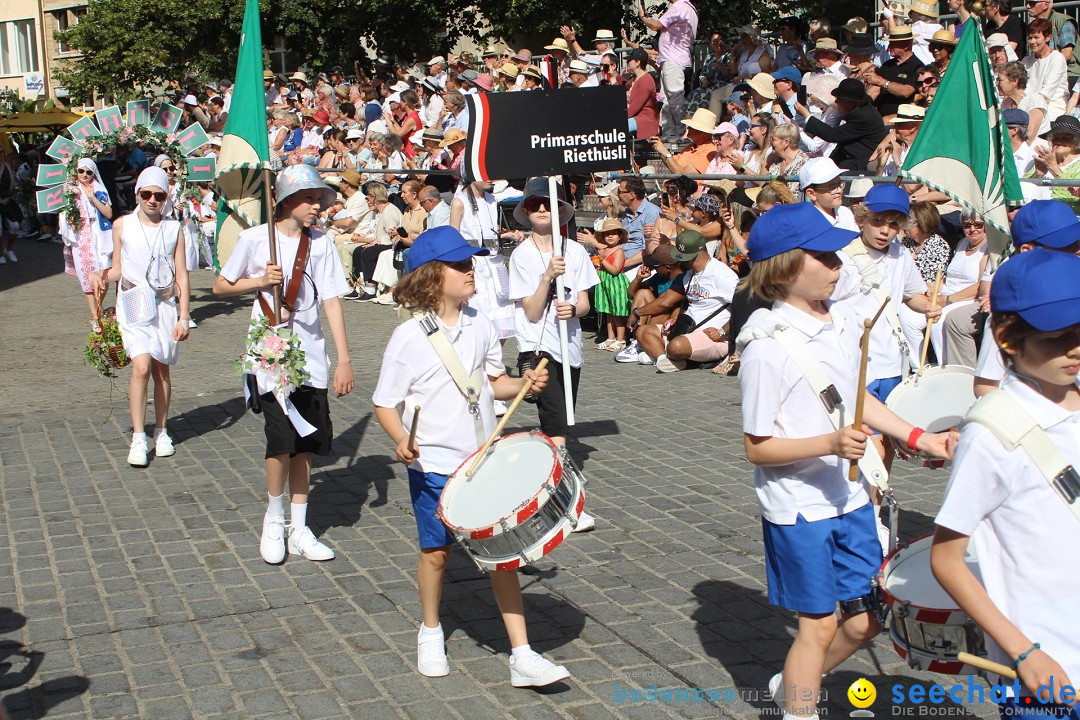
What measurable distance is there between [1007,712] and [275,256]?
186 inches

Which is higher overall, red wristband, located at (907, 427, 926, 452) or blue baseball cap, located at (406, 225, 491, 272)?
blue baseball cap, located at (406, 225, 491, 272)

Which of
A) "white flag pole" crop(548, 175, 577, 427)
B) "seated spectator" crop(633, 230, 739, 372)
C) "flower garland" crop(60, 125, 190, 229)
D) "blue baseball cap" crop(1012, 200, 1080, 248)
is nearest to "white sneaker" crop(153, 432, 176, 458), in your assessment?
"white flag pole" crop(548, 175, 577, 427)

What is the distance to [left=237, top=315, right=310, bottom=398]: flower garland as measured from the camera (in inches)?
264

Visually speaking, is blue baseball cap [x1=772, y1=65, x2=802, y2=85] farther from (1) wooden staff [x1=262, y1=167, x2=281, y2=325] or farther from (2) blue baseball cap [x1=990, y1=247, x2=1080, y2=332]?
(2) blue baseball cap [x1=990, y1=247, x2=1080, y2=332]

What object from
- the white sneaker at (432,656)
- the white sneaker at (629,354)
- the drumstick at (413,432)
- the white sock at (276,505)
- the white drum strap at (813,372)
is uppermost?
the white drum strap at (813,372)

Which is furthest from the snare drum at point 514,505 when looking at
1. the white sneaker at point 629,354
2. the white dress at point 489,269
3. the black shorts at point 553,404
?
the white sneaker at point 629,354

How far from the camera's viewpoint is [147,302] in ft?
30.1

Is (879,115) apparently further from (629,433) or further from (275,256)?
(275,256)

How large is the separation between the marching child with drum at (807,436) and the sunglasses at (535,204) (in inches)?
154

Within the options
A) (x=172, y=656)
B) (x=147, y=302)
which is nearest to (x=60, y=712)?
(x=172, y=656)

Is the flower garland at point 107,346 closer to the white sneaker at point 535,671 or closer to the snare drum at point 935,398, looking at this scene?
the white sneaker at point 535,671

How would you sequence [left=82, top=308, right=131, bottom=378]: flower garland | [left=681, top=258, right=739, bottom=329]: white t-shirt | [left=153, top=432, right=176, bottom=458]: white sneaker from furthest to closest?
[left=681, top=258, right=739, bottom=329]: white t-shirt
[left=82, top=308, right=131, bottom=378]: flower garland
[left=153, top=432, right=176, bottom=458]: white sneaker

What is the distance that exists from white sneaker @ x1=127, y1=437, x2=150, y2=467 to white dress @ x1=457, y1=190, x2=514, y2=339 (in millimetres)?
2710

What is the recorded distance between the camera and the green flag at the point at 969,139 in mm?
6250
